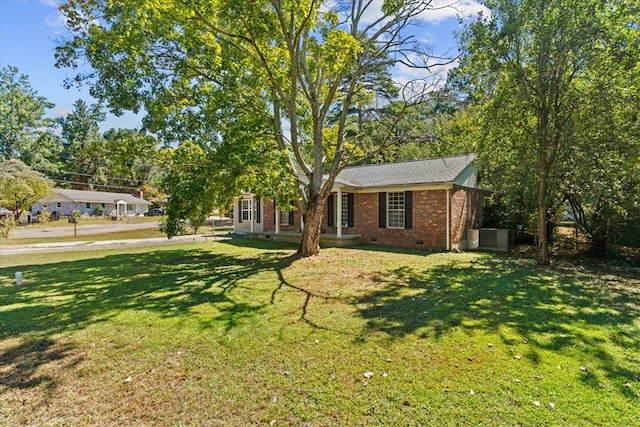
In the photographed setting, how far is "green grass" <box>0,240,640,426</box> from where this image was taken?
304 centimetres

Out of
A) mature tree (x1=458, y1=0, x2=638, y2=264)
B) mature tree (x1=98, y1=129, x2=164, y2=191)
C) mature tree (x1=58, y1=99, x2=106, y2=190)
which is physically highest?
mature tree (x1=58, y1=99, x2=106, y2=190)

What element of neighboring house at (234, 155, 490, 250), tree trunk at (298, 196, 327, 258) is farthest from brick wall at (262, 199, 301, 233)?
tree trunk at (298, 196, 327, 258)

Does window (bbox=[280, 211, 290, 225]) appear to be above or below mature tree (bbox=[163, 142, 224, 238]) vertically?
below

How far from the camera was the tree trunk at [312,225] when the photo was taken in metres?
11.2

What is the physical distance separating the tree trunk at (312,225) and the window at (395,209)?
172 inches

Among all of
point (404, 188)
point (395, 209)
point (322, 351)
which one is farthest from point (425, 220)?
point (322, 351)

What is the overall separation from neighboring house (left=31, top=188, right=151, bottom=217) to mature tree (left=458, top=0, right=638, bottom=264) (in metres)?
44.1

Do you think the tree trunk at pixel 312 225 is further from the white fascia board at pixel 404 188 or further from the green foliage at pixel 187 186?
the white fascia board at pixel 404 188

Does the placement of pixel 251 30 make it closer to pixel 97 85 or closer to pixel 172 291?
A: pixel 97 85

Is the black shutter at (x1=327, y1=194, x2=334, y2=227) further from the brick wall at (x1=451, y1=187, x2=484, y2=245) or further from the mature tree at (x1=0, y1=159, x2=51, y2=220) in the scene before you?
the mature tree at (x1=0, y1=159, x2=51, y2=220)

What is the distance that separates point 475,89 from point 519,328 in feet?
28.0

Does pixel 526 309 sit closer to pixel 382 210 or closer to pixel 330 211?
pixel 382 210

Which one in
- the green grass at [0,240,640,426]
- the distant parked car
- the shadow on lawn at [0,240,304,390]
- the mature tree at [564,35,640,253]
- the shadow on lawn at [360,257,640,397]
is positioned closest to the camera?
the green grass at [0,240,640,426]

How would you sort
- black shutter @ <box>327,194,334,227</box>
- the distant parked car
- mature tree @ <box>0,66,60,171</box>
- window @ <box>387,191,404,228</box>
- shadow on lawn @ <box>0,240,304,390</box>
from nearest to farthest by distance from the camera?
shadow on lawn @ <box>0,240,304,390</box> → window @ <box>387,191,404,228</box> → black shutter @ <box>327,194,334,227</box> → mature tree @ <box>0,66,60,171</box> → the distant parked car
